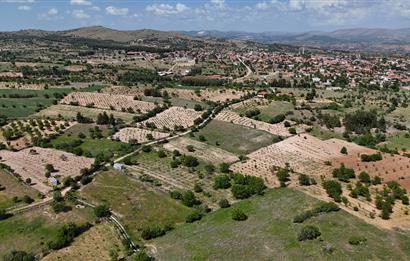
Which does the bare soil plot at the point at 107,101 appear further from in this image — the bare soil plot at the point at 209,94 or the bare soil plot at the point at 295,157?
the bare soil plot at the point at 295,157

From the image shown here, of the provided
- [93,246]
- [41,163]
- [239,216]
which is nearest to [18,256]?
[93,246]

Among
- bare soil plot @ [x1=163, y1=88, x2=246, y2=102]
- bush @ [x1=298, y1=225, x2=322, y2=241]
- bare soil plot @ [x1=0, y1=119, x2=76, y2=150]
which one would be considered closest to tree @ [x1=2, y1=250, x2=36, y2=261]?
bush @ [x1=298, y1=225, x2=322, y2=241]

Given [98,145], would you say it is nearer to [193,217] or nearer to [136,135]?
[136,135]

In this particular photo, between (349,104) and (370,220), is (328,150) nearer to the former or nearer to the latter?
(370,220)

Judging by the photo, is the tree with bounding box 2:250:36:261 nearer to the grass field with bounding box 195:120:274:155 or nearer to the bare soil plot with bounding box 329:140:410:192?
the grass field with bounding box 195:120:274:155

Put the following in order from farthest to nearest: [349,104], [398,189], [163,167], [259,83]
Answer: [259,83], [349,104], [163,167], [398,189]

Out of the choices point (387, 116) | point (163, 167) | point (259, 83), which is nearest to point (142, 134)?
point (163, 167)
